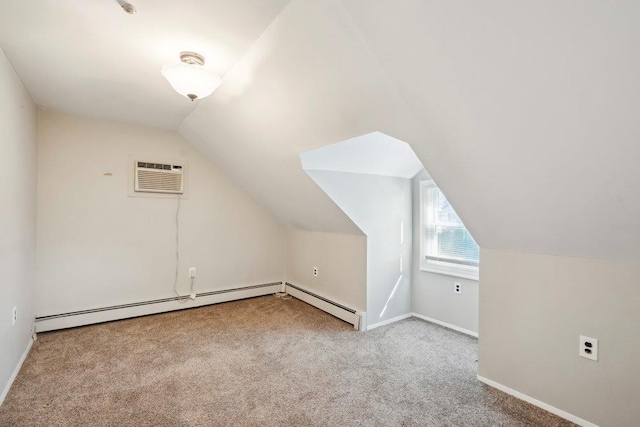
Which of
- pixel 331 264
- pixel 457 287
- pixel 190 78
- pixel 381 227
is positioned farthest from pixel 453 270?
pixel 190 78

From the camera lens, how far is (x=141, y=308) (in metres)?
3.62

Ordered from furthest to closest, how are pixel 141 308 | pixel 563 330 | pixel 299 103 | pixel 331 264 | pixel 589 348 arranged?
pixel 331 264, pixel 141 308, pixel 299 103, pixel 563 330, pixel 589 348

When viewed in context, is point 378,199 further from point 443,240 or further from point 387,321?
point 387,321

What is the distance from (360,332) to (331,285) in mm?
752

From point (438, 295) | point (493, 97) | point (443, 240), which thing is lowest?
point (438, 295)

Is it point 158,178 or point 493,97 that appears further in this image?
point 158,178

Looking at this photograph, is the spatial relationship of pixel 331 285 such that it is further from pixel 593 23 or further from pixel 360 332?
pixel 593 23

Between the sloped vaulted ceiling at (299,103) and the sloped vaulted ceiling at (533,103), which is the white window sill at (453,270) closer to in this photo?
the sloped vaulted ceiling at (299,103)

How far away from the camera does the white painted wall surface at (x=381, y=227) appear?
3.15 metres

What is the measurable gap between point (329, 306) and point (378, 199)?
141 centimetres

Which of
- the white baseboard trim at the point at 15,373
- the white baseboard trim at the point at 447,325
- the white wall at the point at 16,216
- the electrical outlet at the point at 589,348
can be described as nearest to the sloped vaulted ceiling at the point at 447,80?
the white wall at the point at 16,216

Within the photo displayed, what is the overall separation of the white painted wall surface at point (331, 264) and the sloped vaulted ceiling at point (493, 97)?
1426mm

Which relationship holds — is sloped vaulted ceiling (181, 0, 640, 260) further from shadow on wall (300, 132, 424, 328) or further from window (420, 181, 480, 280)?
window (420, 181, 480, 280)

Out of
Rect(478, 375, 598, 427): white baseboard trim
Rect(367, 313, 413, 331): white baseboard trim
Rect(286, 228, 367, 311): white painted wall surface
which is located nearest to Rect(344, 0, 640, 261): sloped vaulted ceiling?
Rect(478, 375, 598, 427): white baseboard trim
